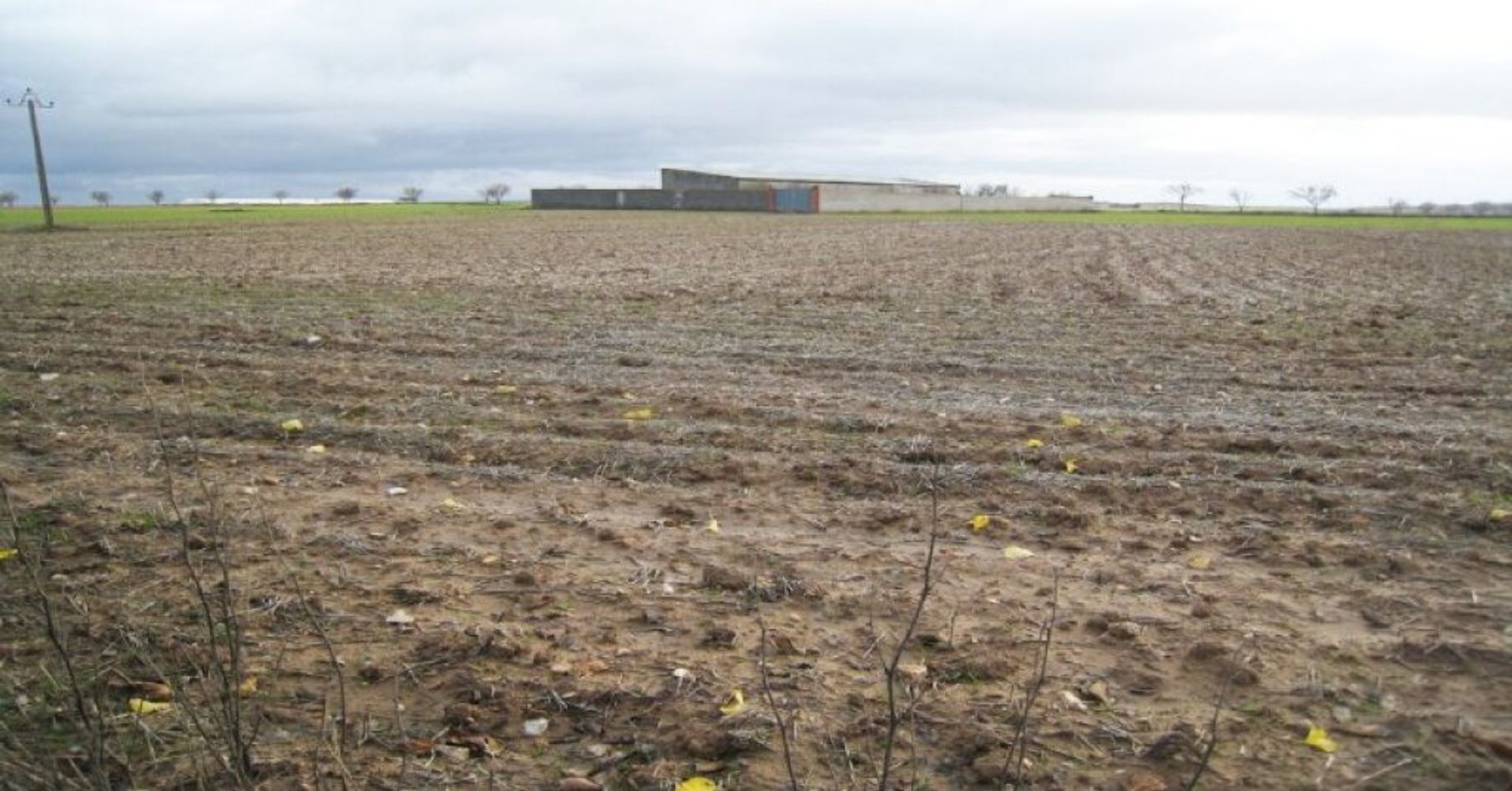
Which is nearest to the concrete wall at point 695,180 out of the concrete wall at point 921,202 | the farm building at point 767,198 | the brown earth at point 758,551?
the farm building at point 767,198

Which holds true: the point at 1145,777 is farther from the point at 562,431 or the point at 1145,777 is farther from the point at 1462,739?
the point at 562,431

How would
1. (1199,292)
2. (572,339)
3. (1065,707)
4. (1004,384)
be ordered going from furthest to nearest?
(1199,292)
(572,339)
(1004,384)
(1065,707)

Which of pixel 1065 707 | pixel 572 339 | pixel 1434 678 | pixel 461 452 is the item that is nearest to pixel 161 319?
pixel 572 339

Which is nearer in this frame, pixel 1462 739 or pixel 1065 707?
pixel 1462 739

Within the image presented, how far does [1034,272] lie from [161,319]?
62.4 feet

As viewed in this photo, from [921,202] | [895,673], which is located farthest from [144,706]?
[921,202]

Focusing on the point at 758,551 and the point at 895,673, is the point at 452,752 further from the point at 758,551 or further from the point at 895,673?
the point at 758,551

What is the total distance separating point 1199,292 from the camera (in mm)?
20094

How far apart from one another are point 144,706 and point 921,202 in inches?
3987

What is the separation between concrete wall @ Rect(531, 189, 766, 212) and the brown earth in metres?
79.0

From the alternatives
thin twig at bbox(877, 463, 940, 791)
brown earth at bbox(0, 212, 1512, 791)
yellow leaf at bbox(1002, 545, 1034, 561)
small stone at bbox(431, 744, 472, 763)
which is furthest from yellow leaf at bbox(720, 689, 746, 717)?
yellow leaf at bbox(1002, 545, 1034, 561)

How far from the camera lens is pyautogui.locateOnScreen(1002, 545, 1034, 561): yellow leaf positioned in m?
5.27

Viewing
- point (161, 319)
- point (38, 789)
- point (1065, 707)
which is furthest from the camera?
point (161, 319)

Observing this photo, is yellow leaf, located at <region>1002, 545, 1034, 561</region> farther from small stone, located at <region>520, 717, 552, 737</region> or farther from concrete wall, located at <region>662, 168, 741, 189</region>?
concrete wall, located at <region>662, 168, 741, 189</region>
